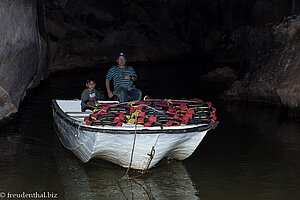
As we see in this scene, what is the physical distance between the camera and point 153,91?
22.2 meters

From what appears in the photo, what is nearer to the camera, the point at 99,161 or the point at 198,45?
the point at 99,161

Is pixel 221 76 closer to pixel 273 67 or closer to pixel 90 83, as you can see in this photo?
pixel 273 67

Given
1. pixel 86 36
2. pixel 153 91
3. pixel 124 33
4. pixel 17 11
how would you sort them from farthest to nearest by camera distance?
pixel 124 33, pixel 86 36, pixel 153 91, pixel 17 11

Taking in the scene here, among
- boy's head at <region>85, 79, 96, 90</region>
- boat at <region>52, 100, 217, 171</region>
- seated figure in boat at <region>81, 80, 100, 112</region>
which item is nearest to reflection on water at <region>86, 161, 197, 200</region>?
boat at <region>52, 100, 217, 171</region>

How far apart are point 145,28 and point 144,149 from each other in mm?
35899

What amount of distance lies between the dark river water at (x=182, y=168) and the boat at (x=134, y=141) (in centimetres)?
40

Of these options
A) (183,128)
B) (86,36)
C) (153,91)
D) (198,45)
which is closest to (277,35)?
(153,91)

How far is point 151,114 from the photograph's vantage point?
9.12 metres

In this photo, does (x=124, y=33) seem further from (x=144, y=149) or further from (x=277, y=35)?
(x=144, y=149)

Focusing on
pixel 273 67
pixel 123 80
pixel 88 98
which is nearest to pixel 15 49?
pixel 88 98

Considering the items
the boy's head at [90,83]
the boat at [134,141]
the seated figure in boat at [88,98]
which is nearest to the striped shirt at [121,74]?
the seated figure in boat at [88,98]

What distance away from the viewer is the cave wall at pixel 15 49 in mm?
13567

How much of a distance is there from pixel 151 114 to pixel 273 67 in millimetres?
10059

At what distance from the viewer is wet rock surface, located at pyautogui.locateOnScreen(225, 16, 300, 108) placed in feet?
53.3
